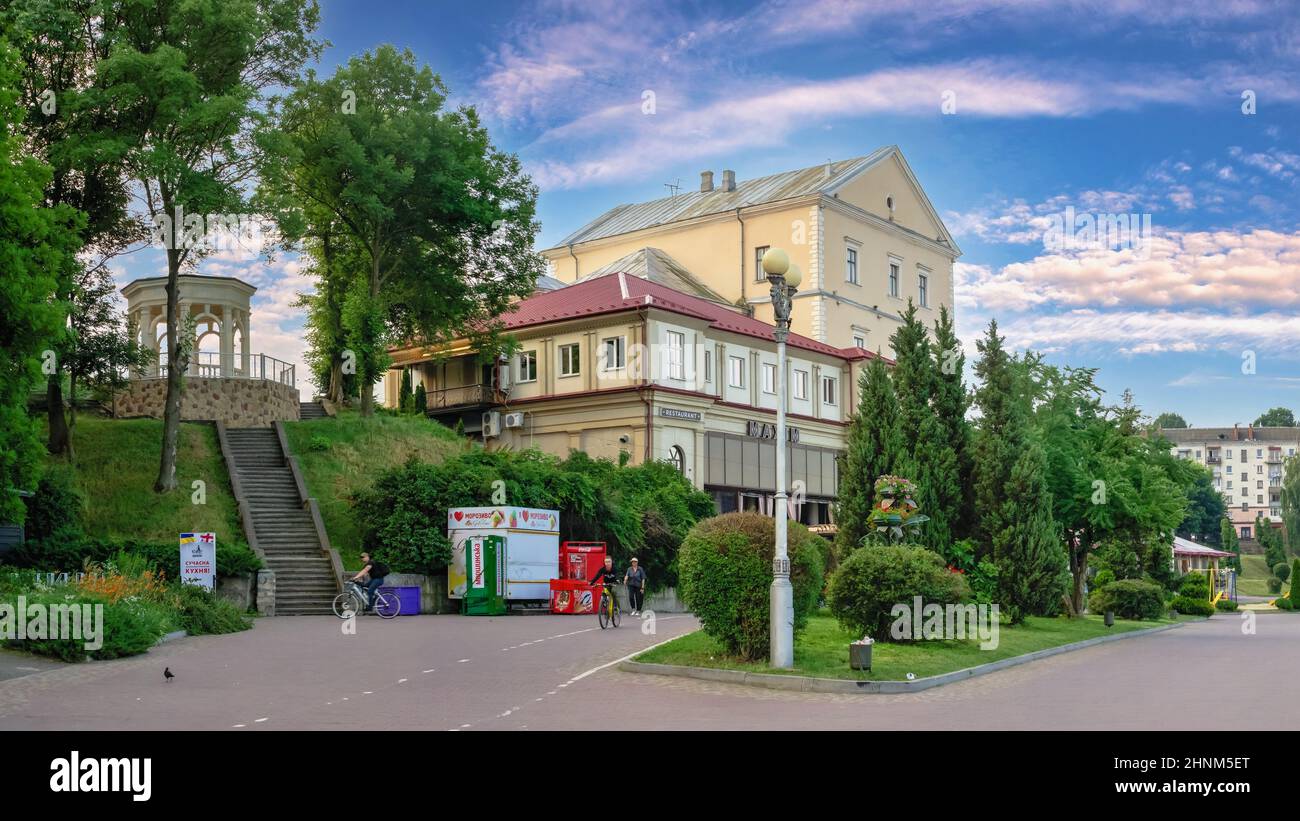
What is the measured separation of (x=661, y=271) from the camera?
218 feet

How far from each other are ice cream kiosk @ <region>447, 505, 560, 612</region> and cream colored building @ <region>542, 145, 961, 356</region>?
1166 inches

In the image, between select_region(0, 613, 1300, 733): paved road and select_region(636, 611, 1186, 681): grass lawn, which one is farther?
select_region(636, 611, 1186, 681): grass lawn

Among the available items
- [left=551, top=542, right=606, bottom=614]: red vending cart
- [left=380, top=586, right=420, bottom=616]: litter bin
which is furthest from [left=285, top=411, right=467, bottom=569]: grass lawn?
[left=551, top=542, right=606, bottom=614]: red vending cart

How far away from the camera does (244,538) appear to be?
36812 mm

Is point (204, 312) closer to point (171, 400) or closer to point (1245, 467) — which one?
point (171, 400)

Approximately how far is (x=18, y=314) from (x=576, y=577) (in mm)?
17077

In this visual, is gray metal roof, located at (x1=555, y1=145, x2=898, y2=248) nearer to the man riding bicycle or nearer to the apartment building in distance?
the man riding bicycle

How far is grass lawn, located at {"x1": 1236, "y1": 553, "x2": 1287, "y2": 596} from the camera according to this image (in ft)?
349

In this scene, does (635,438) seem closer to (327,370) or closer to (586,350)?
(586,350)

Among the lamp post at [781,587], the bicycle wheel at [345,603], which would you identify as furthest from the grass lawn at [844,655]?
the bicycle wheel at [345,603]

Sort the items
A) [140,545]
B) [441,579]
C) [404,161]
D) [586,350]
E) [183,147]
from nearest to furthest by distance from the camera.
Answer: [140,545], [441,579], [183,147], [404,161], [586,350]

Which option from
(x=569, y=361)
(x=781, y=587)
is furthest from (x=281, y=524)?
(x=781, y=587)

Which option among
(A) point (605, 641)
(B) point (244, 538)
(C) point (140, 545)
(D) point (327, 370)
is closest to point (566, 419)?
(D) point (327, 370)
